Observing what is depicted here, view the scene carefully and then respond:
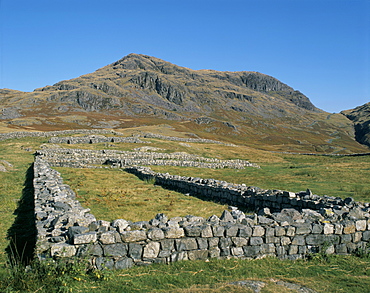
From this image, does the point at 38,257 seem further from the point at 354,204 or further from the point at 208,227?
the point at 354,204

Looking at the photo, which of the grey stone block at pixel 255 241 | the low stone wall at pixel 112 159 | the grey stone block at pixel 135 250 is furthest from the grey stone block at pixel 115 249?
the low stone wall at pixel 112 159

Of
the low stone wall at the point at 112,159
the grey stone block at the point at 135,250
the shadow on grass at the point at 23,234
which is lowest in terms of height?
the shadow on grass at the point at 23,234

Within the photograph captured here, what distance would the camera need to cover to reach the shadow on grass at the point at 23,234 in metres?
8.68

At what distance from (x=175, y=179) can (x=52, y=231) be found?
1593 cm

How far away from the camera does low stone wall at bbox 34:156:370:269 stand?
7715mm

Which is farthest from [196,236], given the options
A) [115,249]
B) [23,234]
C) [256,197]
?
[256,197]

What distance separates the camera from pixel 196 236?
862 cm

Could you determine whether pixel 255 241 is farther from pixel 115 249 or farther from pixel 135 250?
pixel 115 249

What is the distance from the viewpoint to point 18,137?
5888 centimetres

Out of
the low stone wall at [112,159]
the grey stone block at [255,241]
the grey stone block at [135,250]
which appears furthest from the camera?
the low stone wall at [112,159]

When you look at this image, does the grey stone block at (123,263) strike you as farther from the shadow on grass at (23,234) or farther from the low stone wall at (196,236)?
the shadow on grass at (23,234)

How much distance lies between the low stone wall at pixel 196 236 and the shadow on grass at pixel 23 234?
84cm

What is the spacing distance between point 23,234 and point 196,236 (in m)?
6.41

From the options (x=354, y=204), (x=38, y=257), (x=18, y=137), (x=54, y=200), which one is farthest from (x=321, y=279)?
(x=18, y=137)
